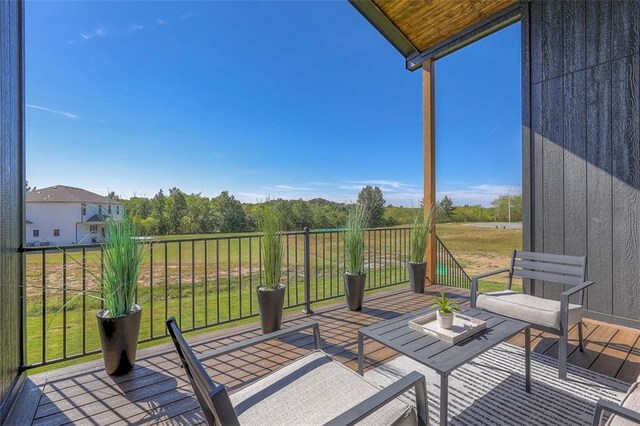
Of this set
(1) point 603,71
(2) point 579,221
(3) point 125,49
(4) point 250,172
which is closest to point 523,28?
(1) point 603,71

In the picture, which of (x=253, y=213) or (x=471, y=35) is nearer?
(x=253, y=213)

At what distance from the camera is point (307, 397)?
51.8 inches

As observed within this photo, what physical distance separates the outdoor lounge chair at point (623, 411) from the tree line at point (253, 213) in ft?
8.94

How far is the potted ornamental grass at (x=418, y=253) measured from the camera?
175 inches

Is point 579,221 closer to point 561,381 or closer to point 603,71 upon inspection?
point 603,71

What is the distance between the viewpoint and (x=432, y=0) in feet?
13.1

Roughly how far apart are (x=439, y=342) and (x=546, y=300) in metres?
1.52

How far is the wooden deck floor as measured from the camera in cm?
183

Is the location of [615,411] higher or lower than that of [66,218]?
lower

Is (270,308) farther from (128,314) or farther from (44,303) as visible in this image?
(44,303)

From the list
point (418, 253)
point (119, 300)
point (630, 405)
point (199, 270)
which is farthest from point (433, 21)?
point (199, 270)

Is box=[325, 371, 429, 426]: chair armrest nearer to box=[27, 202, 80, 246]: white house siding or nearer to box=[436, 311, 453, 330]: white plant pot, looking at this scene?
box=[436, 311, 453, 330]: white plant pot

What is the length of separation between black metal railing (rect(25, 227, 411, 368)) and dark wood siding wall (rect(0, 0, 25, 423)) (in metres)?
0.19

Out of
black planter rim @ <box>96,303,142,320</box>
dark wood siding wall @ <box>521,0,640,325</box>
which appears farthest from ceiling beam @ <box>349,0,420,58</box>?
black planter rim @ <box>96,303,142,320</box>
